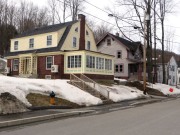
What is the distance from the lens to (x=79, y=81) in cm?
2581

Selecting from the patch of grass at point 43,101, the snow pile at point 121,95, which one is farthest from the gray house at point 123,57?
the patch of grass at point 43,101

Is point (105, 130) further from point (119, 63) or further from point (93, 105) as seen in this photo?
point (119, 63)

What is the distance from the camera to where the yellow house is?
31.5 m

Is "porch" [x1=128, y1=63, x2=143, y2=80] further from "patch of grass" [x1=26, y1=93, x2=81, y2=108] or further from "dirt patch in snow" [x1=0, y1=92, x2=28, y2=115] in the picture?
"dirt patch in snow" [x1=0, y1=92, x2=28, y2=115]

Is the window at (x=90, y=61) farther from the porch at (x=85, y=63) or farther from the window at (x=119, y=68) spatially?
the window at (x=119, y=68)

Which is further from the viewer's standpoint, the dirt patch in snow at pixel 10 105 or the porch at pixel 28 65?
the porch at pixel 28 65

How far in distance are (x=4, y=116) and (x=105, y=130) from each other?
5546mm

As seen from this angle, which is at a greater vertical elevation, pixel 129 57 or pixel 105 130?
pixel 129 57

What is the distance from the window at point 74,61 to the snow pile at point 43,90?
6.70 meters

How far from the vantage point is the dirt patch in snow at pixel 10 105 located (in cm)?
1486

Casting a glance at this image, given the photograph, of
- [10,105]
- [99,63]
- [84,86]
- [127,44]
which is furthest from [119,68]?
[10,105]

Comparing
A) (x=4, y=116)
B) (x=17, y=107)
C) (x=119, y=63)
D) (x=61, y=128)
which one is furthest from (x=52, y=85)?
(x=119, y=63)

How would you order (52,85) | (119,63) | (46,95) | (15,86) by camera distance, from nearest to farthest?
(15,86) < (46,95) < (52,85) < (119,63)

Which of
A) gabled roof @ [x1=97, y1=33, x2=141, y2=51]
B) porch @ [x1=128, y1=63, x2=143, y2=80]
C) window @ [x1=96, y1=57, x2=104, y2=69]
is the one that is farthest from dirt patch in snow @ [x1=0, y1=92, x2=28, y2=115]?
gabled roof @ [x1=97, y1=33, x2=141, y2=51]
